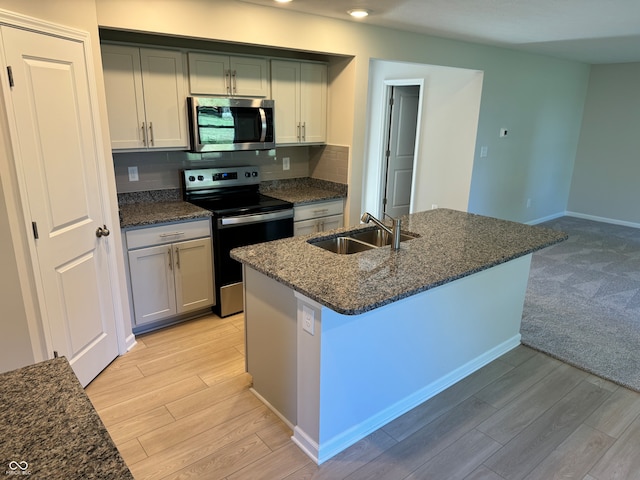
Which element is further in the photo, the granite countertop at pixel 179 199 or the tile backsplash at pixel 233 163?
the tile backsplash at pixel 233 163

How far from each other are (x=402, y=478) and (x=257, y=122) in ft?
9.06

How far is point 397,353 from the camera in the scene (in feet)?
7.52

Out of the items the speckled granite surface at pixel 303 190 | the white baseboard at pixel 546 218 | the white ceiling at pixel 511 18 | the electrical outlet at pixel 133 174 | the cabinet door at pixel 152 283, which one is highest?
the white ceiling at pixel 511 18

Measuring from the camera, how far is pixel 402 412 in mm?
2420

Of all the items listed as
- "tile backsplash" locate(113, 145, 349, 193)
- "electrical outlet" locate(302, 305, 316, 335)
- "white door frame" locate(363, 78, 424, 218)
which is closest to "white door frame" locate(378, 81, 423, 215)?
"white door frame" locate(363, 78, 424, 218)

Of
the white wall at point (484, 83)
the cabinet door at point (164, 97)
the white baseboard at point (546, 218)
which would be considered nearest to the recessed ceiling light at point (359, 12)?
the white wall at point (484, 83)

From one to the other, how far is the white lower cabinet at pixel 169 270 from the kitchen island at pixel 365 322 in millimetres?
999

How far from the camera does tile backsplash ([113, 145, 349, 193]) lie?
3.41 meters

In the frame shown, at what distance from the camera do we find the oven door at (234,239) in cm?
334

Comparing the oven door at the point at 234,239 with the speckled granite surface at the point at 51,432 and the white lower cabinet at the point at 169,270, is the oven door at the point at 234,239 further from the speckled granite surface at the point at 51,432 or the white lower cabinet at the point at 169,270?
the speckled granite surface at the point at 51,432

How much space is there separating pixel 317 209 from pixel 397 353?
6.30 ft

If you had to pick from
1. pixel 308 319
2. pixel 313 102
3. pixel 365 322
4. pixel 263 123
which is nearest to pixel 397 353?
pixel 365 322

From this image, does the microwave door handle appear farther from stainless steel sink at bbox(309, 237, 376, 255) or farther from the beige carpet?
the beige carpet

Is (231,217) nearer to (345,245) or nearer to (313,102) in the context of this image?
(345,245)
